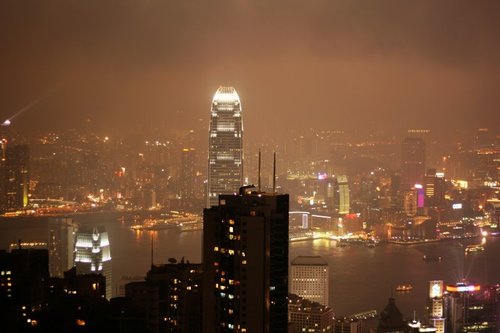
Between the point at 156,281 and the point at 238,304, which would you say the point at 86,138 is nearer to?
the point at 156,281

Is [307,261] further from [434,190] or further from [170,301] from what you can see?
[434,190]

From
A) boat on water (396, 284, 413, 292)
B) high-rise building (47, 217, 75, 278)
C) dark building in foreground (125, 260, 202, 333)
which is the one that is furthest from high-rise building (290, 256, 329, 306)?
dark building in foreground (125, 260, 202, 333)

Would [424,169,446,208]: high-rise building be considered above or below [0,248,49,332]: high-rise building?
above

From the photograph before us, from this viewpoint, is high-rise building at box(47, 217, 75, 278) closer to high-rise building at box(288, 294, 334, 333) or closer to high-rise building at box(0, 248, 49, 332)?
high-rise building at box(0, 248, 49, 332)

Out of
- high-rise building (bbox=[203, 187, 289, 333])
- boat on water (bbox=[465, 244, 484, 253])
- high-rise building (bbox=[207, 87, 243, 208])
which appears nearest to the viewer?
high-rise building (bbox=[203, 187, 289, 333])

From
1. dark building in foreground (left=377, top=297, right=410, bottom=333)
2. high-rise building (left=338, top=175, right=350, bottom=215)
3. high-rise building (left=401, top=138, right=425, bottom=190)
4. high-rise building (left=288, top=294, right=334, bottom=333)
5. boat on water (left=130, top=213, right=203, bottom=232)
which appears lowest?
dark building in foreground (left=377, top=297, right=410, bottom=333)

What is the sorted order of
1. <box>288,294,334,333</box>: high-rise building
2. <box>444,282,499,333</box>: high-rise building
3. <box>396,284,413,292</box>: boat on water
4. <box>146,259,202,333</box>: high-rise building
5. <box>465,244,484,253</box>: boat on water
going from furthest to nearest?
1. <box>465,244,484,253</box>: boat on water
2. <box>396,284,413,292</box>: boat on water
3. <box>444,282,499,333</box>: high-rise building
4. <box>288,294,334,333</box>: high-rise building
5. <box>146,259,202,333</box>: high-rise building

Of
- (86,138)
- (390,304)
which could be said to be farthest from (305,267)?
(86,138)
